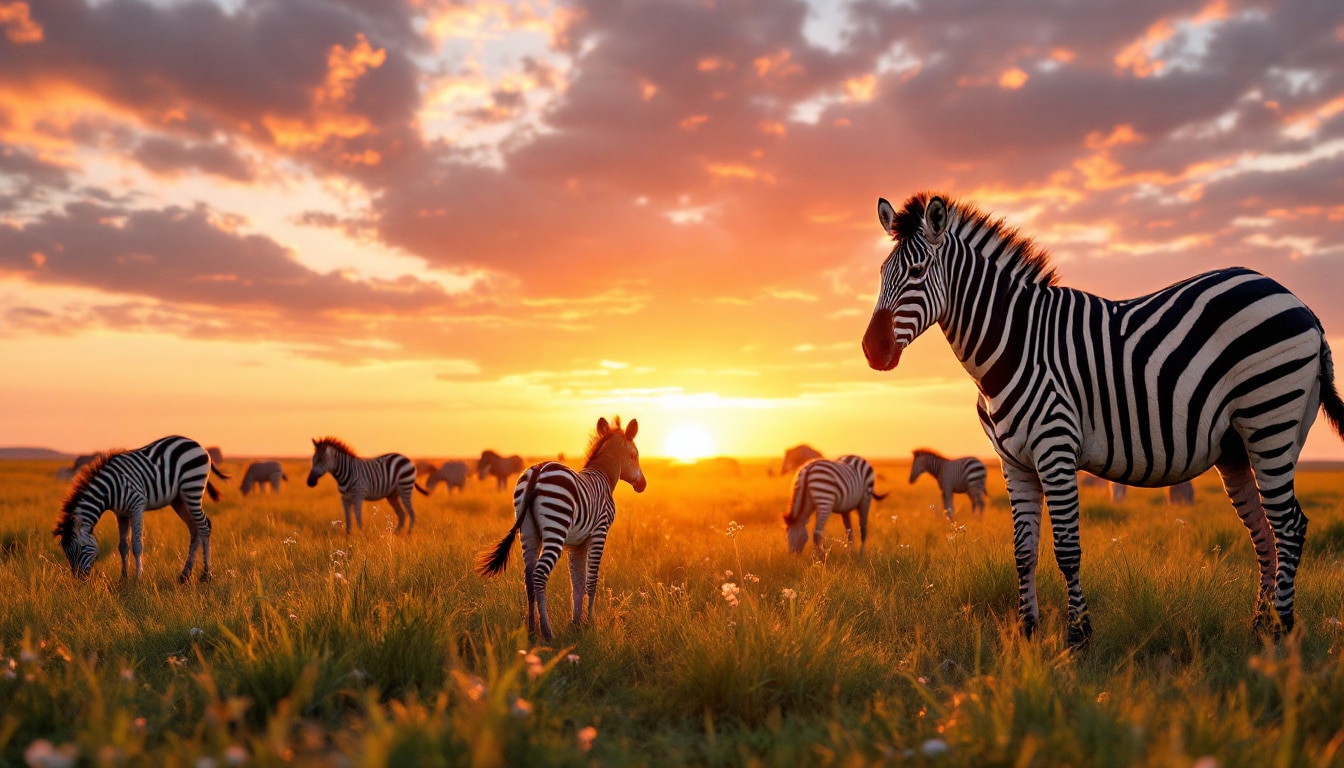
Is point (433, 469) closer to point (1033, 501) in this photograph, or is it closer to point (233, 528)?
point (233, 528)

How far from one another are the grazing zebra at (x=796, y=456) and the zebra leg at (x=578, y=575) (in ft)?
130

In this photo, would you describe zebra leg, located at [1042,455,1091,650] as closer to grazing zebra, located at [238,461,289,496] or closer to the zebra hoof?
the zebra hoof

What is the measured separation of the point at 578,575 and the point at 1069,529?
14.9ft

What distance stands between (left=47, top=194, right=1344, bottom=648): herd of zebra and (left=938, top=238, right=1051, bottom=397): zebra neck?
0.04 ft

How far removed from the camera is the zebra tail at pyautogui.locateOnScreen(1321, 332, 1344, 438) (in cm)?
682

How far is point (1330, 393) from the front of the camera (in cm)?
686

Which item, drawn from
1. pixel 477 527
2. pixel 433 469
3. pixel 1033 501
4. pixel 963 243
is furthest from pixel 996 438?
pixel 433 469

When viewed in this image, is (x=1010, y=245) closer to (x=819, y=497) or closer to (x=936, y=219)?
(x=936, y=219)

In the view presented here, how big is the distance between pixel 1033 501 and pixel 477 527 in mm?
11142

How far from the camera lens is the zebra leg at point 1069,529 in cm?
630

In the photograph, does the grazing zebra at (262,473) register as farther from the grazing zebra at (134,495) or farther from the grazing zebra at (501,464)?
the grazing zebra at (134,495)

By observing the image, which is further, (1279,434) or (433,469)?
(433,469)

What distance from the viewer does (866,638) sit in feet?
21.4

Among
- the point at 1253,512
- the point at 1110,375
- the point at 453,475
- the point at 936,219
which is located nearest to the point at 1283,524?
the point at 1253,512
